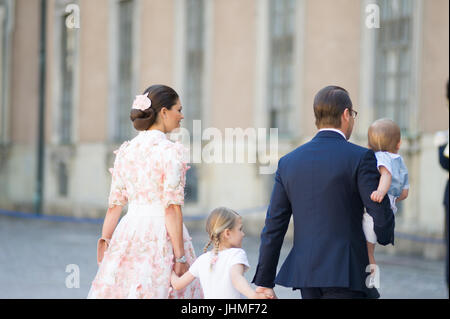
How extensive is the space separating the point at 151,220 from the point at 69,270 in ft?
18.9

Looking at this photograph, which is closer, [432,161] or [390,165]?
[390,165]

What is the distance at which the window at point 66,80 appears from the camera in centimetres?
2039

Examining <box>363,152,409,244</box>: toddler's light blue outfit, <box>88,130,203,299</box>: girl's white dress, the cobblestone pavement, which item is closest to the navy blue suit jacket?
<box>363,152,409,244</box>: toddler's light blue outfit

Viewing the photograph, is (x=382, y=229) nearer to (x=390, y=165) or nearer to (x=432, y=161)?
(x=390, y=165)

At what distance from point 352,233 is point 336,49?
382 inches

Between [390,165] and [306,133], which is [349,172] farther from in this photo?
[306,133]

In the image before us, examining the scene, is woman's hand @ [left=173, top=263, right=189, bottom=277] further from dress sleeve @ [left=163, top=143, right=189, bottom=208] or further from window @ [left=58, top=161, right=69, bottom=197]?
window @ [left=58, top=161, right=69, bottom=197]

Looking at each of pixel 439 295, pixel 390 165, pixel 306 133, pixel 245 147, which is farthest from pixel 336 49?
pixel 390 165

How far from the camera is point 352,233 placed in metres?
3.83

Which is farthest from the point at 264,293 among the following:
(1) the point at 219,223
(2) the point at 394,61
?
(2) the point at 394,61
